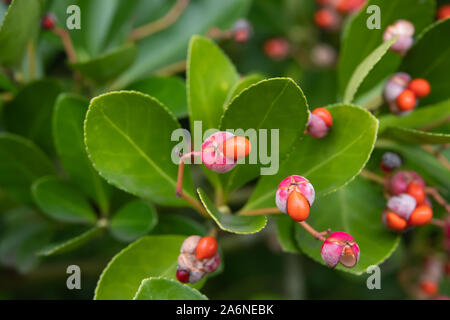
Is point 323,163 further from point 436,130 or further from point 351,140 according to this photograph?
point 436,130

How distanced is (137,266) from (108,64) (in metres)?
0.43

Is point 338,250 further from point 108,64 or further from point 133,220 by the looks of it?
point 108,64

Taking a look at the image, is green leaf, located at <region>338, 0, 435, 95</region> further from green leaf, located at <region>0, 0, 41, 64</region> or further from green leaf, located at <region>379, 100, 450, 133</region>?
green leaf, located at <region>0, 0, 41, 64</region>

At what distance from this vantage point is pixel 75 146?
3.56ft

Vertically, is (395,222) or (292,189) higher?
(292,189)

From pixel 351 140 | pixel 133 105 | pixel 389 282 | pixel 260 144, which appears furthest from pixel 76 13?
pixel 389 282

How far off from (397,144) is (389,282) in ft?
2.68

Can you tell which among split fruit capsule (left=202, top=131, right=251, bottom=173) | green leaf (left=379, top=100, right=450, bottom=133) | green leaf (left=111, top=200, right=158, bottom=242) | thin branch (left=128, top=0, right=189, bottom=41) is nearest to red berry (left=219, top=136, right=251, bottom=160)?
split fruit capsule (left=202, top=131, right=251, bottom=173)

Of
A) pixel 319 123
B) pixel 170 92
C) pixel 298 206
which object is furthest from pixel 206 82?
pixel 298 206

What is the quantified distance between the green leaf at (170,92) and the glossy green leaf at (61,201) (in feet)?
0.95

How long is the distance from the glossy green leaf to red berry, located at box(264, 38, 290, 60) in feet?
2.53

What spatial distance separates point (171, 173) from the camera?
97 cm

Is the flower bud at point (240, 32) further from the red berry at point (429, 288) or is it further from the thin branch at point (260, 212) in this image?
A: the red berry at point (429, 288)

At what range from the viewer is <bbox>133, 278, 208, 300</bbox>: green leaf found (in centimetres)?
82
